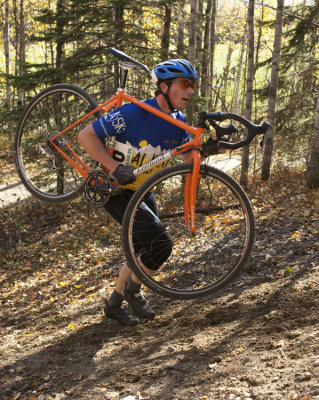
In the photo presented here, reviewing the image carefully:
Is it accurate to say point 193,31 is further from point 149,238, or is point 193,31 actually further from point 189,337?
point 189,337

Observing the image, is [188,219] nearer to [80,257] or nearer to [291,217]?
[291,217]

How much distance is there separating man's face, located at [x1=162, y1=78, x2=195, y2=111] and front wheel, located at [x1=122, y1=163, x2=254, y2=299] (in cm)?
67

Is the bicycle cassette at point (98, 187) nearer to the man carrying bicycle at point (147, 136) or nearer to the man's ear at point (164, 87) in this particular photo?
the man carrying bicycle at point (147, 136)

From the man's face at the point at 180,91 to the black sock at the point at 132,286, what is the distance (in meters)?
1.94

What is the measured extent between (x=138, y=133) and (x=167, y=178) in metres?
0.54

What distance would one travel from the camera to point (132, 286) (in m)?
4.67

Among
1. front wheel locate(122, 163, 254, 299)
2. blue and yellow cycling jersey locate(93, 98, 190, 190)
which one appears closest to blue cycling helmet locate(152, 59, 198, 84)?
blue and yellow cycling jersey locate(93, 98, 190, 190)

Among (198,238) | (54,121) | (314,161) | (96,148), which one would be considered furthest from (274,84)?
(96,148)

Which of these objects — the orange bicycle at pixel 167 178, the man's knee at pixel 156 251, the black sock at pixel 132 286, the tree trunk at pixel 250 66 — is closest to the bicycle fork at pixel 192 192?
the orange bicycle at pixel 167 178

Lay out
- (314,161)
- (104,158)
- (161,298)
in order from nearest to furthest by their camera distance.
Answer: (104,158)
(161,298)
(314,161)

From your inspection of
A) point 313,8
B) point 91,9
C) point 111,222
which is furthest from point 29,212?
point 313,8

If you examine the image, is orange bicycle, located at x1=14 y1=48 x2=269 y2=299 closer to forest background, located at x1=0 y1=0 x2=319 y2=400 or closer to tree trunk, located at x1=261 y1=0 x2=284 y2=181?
forest background, located at x1=0 y1=0 x2=319 y2=400

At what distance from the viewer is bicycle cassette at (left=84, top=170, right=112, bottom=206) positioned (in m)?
4.12

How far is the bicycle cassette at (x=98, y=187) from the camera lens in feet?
13.5
